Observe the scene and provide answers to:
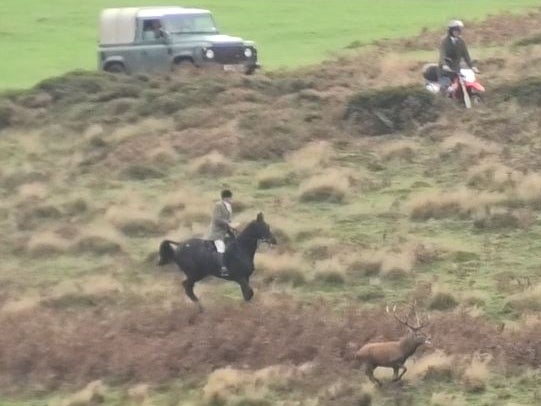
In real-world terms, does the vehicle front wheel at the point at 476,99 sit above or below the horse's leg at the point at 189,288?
above

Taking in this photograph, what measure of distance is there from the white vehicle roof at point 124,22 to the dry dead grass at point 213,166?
9.98m

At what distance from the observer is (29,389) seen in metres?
15.4

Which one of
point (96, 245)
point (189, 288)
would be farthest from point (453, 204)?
point (189, 288)

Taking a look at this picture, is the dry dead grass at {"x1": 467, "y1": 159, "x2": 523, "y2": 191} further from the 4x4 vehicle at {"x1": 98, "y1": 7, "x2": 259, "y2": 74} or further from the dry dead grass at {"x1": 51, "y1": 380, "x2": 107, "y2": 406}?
the 4x4 vehicle at {"x1": 98, "y1": 7, "x2": 259, "y2": 74}

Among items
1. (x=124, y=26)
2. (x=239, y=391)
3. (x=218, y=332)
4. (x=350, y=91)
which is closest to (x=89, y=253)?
(x=218, y=332)

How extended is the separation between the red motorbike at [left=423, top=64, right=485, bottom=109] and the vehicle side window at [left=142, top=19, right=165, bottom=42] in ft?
31.0

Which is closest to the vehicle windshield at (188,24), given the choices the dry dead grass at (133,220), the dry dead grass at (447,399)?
the dry dead grass at (133,220)

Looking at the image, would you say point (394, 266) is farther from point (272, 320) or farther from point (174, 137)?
point (174, 137)

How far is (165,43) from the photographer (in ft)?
117

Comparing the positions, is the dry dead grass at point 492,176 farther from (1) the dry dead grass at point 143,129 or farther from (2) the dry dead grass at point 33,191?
(1) the dry dead grass at point 143,129

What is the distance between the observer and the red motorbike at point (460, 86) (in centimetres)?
2722

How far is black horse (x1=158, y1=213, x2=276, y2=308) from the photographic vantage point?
17.0 metres

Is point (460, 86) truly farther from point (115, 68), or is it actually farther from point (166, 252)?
point (115, 68)

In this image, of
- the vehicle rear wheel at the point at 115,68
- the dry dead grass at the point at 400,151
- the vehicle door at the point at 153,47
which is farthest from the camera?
the vehicle rear wheel at the point at 115,68
